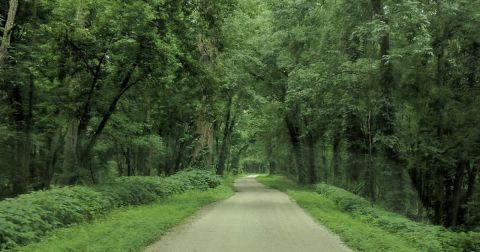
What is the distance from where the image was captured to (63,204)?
12.3 metres

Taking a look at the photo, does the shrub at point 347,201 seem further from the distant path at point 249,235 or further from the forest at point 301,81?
the distant path at point 249,235

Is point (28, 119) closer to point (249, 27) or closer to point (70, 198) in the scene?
point (70, 198)

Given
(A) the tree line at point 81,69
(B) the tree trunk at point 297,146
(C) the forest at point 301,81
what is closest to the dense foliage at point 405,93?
(C) the forest at point 301,81

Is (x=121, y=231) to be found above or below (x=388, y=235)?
above

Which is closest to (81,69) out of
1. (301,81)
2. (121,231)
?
(301,81)

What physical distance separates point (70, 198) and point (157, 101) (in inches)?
421

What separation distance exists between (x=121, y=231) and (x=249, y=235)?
9.88ft

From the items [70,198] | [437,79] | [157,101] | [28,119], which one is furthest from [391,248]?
[28,119]

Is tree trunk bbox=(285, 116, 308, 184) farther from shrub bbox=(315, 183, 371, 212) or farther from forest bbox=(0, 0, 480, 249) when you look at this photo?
shrub bbox=(315, 183, 371, 212)

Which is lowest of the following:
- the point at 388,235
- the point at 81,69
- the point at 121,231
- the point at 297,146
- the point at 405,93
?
the point at 388,235

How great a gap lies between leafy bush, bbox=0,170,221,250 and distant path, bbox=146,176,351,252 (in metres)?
2.47

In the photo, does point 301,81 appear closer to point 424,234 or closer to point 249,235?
point 424,234

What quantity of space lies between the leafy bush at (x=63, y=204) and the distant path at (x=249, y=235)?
247 centimetres

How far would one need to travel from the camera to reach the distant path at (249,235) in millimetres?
10172
